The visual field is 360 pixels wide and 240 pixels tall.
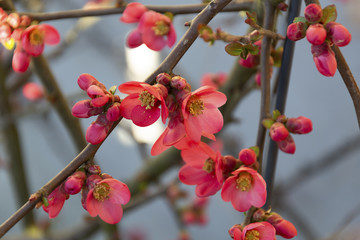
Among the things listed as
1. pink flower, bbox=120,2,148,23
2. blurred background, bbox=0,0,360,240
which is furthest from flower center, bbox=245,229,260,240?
blurred background, bbox=0,0,360,240

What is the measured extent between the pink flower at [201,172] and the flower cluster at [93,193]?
A: 0.17ft

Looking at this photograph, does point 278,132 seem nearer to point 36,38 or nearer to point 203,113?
Result: point 203,113

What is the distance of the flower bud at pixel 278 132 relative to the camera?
0.28m

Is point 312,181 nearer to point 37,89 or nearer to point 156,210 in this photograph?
point 156,210

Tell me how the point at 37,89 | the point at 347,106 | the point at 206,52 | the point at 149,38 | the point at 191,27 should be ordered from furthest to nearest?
the point at 206,52, the point at 347,106, the point at 37,89, the point at 149,38, the point at 191,27

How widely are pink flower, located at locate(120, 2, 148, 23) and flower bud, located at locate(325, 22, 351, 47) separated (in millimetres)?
163

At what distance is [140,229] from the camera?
1548 mm

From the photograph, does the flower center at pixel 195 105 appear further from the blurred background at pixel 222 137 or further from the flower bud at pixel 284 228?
the blurred background at pixel 222 137

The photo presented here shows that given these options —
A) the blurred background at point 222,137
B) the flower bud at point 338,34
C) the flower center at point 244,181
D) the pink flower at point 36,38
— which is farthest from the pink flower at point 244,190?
the blurred background at point 222,137

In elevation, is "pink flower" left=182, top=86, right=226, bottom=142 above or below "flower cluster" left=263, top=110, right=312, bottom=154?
above

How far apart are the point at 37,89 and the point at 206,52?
2.74 ft

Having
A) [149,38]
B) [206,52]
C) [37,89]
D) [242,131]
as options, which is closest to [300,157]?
[242,131]

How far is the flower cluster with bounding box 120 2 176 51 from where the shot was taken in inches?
13.4

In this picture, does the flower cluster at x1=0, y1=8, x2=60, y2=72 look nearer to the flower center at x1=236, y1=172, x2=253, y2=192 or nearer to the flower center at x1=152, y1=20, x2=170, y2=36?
the flower center at x1=152, y1=20, x2=170, y2=36
